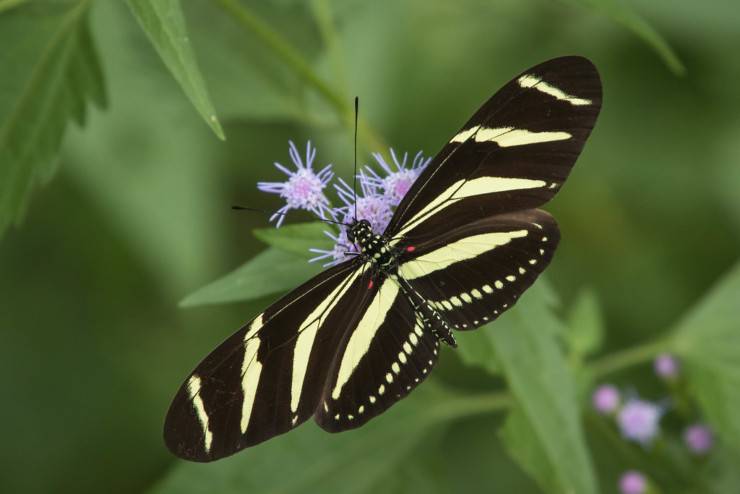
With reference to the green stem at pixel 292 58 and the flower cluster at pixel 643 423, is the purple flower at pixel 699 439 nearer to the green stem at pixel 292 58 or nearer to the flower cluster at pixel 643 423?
the flower cluster at pixel 643 423

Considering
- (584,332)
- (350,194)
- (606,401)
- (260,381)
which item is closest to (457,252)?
(350,194)

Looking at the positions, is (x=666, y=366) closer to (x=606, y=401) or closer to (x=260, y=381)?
(x=606, y=401)

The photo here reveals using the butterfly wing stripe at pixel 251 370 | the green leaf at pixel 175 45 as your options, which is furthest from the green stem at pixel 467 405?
the green leaf at pixel 175 45

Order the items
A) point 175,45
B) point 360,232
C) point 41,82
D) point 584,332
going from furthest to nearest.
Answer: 1. point 584,332
2. point 41,82
3. point 360,232
4. point 175,45

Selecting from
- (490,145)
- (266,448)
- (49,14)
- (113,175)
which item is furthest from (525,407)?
(113,175)

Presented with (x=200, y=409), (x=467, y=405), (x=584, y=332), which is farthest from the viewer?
(x=467, y=405)

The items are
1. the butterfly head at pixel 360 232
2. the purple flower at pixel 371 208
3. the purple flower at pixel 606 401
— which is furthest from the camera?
the purple flower at pixel 606 401
